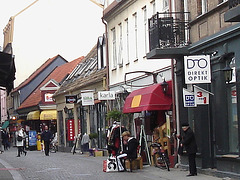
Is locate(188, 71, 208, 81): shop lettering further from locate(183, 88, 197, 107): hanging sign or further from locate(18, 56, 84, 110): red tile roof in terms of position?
locate(18, 56, 84, 110): red tile roof

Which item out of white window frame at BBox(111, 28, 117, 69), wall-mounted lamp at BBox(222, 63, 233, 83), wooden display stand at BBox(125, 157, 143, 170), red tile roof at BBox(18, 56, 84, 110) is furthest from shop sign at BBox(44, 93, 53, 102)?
wall-mounted lamp at BBox(222, 63, 233, 83)

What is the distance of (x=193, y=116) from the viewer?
20.9 m

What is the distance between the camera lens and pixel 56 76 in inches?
2226

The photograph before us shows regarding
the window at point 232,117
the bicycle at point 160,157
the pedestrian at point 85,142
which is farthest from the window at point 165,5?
the pedestrian at point 85,142

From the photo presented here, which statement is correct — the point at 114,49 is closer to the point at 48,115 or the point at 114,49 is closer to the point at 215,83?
the point at 215,83

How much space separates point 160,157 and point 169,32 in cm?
425

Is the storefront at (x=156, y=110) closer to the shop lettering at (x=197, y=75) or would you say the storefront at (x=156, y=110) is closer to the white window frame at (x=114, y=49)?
the shop lettering at (x=197, y=75)

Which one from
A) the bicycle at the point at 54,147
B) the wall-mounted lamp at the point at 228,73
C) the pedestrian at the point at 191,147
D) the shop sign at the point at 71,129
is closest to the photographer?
the wall-mounted lamp at the point at 228,73

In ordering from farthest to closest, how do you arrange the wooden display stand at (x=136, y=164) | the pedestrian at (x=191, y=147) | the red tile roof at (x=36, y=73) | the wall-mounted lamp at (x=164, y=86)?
the red tile roof at (x=36, y=73)
the wall-mounted lamp at (x=164, y=86)
the wooden display stand at (x=136, y=164)
the pedestrian at (x=191, y=147)

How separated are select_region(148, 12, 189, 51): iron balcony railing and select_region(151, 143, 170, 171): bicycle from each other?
11.4 ft

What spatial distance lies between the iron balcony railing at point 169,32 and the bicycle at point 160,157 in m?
3.48

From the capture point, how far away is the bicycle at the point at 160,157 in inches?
857

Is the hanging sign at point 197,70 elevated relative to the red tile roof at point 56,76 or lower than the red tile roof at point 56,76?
lower

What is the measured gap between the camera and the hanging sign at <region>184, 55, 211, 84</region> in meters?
17.9
